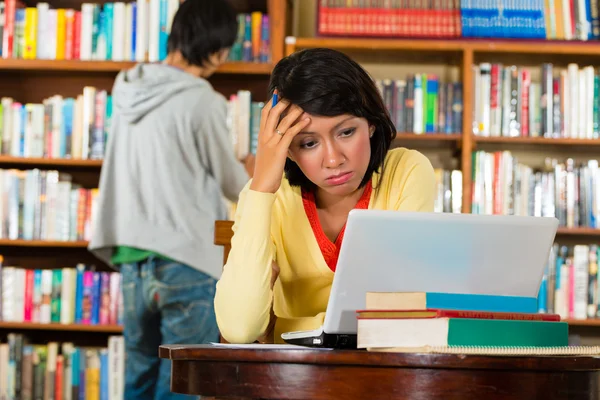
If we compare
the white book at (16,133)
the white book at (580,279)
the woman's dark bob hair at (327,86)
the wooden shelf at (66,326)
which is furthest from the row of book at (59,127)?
the woman's dark bob hair at (327,86)

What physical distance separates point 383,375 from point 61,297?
2441 millimetres

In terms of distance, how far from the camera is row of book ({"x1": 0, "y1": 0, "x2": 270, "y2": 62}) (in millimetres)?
3068

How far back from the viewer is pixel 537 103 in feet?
10.2

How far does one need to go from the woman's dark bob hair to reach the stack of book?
17.1 inches

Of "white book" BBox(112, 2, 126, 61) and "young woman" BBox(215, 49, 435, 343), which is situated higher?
"white book" BBox(112, 2, 126, 61)

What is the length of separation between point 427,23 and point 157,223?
1.35 metres

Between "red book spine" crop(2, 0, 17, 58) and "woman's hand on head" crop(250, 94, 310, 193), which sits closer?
"woman's hand on head" crop(250, 94, 310, 193)

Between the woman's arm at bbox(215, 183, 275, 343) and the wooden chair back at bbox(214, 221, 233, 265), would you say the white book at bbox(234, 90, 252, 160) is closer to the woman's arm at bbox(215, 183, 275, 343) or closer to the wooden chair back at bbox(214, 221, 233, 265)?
the wooden chair back at bbox(214, 221, 233, 265)

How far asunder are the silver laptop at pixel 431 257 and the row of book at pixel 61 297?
221 centimetres

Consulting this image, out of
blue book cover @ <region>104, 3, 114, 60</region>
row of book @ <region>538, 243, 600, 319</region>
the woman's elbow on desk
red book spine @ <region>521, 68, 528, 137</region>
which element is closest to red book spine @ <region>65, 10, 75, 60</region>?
blue book cover @ <region>104, 3, 114, 60</region>

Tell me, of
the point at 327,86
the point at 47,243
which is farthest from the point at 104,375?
the point at 327,86

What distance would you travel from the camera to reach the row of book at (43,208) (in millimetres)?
3100

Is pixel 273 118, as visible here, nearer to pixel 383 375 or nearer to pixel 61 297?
pixel 383 375

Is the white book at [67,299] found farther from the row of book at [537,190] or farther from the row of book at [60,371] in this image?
the row of book at [537,190]
